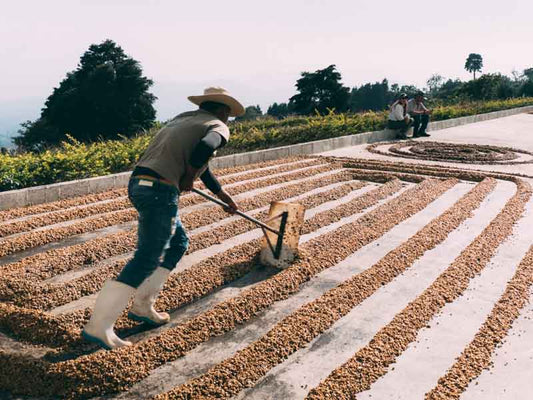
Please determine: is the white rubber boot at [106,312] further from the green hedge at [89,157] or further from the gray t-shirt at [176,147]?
the green hedge at [89,157]

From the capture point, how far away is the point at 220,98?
13.1 feet

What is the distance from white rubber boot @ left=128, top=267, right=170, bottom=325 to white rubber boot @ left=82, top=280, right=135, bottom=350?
0.43 meters

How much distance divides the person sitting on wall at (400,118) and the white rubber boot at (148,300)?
14381 millimetres

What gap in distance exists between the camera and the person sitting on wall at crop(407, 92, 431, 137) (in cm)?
1761

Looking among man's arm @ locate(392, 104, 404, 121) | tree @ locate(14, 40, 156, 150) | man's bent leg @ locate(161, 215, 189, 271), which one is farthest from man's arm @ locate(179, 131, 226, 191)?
tree @ locate(14, 40, 156, 150)

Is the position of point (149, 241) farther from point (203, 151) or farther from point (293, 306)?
point (293, 306)

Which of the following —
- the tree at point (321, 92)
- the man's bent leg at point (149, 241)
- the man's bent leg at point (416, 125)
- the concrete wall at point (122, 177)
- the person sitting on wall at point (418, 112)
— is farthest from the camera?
the tree at point (321, 92)

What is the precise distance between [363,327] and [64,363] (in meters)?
2.33

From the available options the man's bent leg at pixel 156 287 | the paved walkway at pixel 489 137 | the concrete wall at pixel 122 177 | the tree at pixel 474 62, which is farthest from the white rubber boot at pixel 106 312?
the tree at pixel 474 62

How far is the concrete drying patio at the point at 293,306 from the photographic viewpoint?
11.1 ft

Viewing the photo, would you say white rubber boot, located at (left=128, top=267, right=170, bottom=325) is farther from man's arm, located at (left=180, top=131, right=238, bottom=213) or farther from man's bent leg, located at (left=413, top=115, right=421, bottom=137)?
man's bent leg, located at (left=413, top=115, right=421, bottom=137)

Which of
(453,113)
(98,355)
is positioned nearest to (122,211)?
(98,355)

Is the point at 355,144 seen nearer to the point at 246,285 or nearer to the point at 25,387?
the point at 246,285

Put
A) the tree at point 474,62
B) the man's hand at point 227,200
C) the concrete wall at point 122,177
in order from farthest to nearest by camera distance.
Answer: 1. the tree at point 474,62
2. the concrete wall at point 122,177
3. the man's hand at point 227,200
